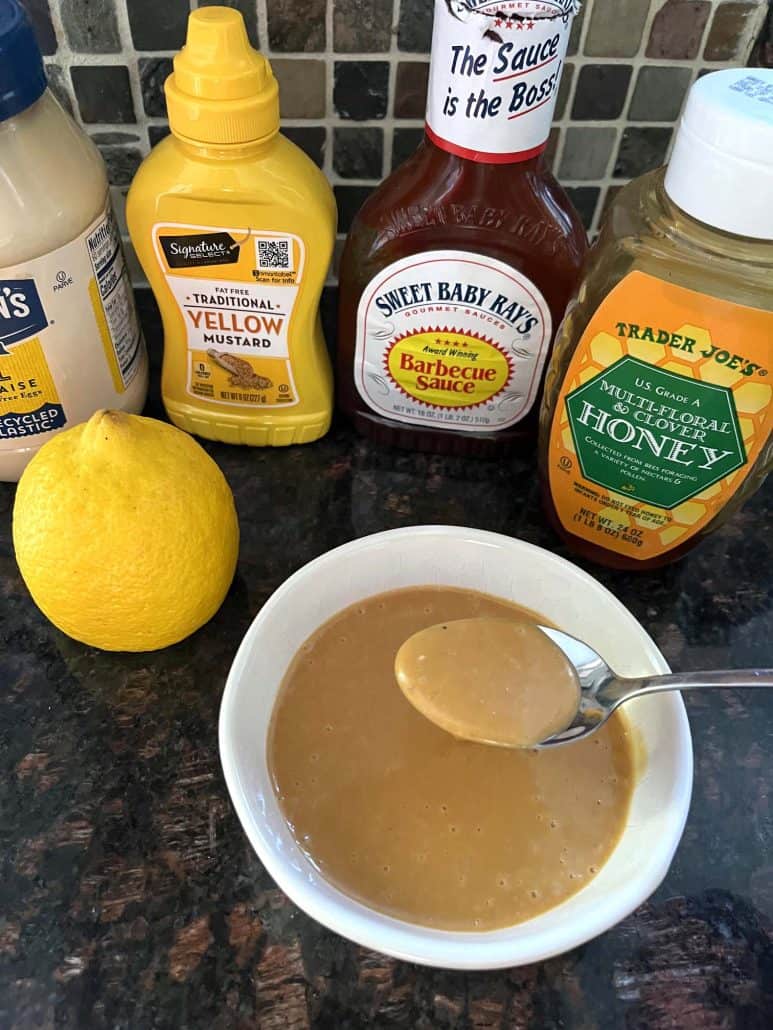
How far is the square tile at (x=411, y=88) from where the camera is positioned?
2.27 ft

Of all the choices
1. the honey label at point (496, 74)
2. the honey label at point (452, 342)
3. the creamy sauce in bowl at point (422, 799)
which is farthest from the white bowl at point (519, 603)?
the honey label at point (496, 74)

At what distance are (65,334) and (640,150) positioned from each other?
510 millimetres

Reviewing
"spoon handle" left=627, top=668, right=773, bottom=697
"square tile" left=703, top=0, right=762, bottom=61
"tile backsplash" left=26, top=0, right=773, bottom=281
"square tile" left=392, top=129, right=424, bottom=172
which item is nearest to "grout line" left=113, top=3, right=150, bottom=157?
"tile backsplash" left=26, top=0, right=773, bottom=281

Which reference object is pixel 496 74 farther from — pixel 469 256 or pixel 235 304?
pixel 235 304

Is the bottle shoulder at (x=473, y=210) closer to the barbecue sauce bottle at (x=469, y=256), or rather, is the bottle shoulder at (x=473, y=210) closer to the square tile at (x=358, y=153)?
the barbecue sauce bottle at (x=469, y=256)

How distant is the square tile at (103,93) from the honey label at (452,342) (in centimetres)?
26

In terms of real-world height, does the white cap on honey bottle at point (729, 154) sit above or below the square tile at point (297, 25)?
above

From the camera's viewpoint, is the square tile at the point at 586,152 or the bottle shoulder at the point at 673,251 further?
the square tile at the point at 586,152

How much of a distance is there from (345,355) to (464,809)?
0.38 metres

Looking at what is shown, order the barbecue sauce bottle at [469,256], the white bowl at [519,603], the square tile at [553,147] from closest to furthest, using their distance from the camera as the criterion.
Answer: the white bowl at [519,603] → the barbecue sauce bottle at [469,256] → the square tile at [553,147]

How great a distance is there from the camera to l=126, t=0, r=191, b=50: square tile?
65 centimetres

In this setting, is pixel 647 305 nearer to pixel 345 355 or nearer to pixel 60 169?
pixel 345 355

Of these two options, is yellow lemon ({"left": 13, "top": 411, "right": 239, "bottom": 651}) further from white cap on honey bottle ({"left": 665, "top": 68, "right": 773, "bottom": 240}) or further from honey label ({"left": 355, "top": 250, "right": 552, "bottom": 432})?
white cap on honey bottle ({"left": 665, "top": 68, "right": 773, "bottom": 240})

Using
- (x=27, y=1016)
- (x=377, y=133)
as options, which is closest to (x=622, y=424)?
(x=377, y=133)
